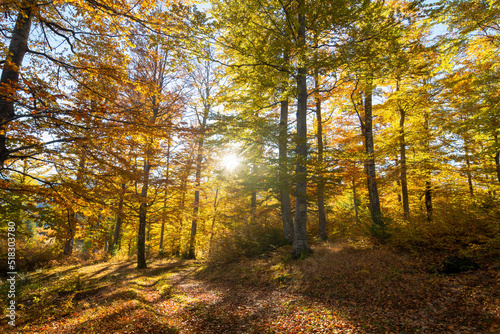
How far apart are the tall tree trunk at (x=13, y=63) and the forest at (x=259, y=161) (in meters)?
0.03

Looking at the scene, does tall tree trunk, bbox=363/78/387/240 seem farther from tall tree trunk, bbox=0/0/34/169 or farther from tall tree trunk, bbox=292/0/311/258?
tall tree trunk, bbox=0/0/34/169

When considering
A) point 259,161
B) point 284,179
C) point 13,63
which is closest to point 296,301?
point 284,179

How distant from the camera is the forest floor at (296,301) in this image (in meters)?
5.00

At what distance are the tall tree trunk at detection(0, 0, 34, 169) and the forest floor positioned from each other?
460 centimetres

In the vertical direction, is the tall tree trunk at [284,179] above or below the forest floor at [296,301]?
above

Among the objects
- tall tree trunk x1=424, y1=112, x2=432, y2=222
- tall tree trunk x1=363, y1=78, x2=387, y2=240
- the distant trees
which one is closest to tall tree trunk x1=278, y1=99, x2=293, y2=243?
the distant trees

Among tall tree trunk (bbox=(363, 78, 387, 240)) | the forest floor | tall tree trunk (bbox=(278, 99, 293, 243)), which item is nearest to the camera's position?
the forest floor

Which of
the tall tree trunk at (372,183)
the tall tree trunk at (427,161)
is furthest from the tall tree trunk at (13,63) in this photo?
the tall tree trunk at (427,161)

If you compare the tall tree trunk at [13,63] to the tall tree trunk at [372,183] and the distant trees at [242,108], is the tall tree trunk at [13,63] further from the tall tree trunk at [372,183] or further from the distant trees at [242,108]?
the tall tree trunk at [372,183]

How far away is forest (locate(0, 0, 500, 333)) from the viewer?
4.73 meters

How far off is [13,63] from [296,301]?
9074 mm

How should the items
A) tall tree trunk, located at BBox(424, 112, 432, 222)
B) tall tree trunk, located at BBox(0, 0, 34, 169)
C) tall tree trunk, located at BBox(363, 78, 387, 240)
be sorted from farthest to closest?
tall tree trunk, located at BBox(424, 112, 432, 222) < tall tree trunk, located at BBox(363, 78, 387, 240) < tall tree trunk, located at BBox(0, 0, 34, 169)

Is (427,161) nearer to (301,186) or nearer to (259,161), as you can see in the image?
(301,186)

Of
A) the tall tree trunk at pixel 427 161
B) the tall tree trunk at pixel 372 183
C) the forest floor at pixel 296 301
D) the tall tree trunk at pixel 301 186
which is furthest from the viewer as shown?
the tall tree trunk at pixel 427 161
